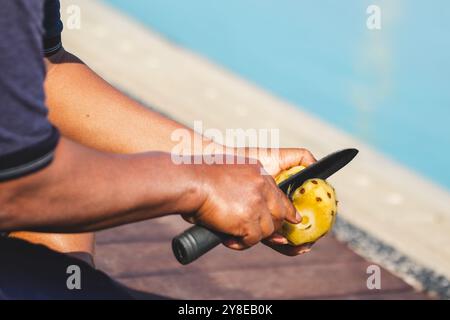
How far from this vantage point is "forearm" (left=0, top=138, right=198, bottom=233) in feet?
4.72

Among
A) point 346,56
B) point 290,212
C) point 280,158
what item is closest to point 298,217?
point 290,212

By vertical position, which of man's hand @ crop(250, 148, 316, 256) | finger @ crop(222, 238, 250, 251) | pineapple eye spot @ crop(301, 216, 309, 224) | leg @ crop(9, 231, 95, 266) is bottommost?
leg @ crop(9, 231, 95, 266)

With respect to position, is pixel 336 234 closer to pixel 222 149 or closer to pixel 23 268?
pixel 222 149

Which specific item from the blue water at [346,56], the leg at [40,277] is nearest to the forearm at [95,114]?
the leg at [40,277]

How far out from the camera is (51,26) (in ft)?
6.52

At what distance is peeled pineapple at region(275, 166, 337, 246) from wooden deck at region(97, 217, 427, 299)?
1.12m

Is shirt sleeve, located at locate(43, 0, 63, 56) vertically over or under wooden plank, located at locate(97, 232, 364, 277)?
→ over

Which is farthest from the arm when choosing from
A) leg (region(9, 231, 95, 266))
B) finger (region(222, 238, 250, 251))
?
finger (region(222, 238, 250, 251))

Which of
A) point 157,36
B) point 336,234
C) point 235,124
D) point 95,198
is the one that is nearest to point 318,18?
point 157,36

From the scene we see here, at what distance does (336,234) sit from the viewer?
3.77 meters

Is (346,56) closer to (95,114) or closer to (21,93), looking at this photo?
(95,114)

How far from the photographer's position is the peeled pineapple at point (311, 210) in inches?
72.6

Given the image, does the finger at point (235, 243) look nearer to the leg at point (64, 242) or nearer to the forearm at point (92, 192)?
the forearm at point (92, 192)

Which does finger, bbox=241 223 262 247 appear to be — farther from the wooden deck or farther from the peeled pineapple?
the wooden deck
